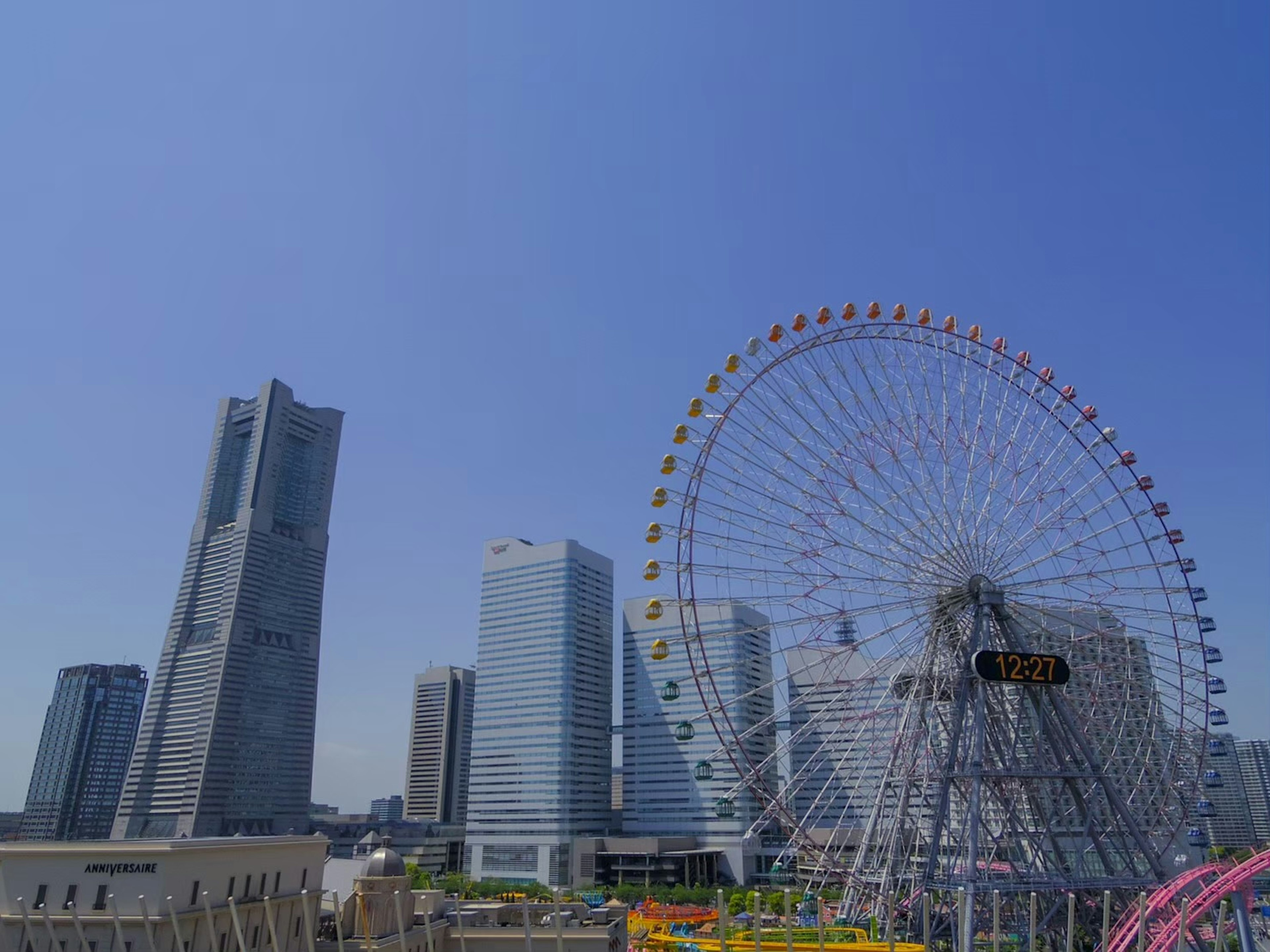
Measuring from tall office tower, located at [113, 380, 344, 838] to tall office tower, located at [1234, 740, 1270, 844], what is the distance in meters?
179

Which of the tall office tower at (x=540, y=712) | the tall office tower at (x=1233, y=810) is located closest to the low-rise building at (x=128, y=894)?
the tall office tower at (x=540, y=712)

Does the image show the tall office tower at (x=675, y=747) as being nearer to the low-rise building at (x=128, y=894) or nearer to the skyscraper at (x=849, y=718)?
the skyscraper at (x=849, y=718)

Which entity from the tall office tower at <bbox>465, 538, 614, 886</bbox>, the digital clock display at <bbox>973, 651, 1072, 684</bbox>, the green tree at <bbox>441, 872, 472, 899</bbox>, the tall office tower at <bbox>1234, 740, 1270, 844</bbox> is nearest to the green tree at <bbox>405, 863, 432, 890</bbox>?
the green tree at <bbox>441, 872, 472, 899</bbox>

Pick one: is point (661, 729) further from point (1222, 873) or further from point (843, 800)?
point (1222, 873)

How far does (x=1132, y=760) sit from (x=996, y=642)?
11.3 m

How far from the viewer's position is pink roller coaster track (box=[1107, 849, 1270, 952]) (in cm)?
3362

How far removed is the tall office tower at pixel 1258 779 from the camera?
16212 cm

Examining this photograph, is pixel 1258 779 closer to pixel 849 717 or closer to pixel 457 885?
pixel 457 885

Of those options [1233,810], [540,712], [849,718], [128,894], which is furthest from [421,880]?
[1233,810]

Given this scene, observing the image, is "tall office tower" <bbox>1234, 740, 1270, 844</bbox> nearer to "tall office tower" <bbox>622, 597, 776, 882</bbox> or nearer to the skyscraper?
"tall office tower" <bbox>622, 597, 776, 882</bbox>

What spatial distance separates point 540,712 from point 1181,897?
131 m

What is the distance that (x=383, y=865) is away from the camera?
1836 inches

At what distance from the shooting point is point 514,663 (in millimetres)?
160875

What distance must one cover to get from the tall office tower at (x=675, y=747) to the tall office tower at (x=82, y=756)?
374 ft
